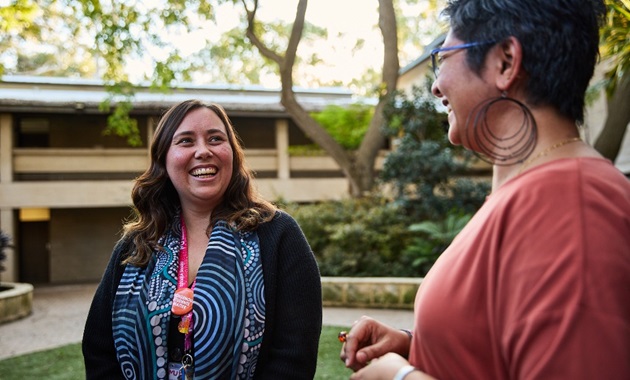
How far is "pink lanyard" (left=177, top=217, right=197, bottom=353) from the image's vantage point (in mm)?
2238

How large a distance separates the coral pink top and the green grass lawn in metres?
4.57

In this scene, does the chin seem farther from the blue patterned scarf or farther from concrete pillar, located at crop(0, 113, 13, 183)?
concrete pillar, located at crop(0, 113, 13, 183)

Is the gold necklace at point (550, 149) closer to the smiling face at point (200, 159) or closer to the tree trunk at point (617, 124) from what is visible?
the smiling face at point (200, 159)

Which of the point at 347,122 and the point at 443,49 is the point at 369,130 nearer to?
the point at 347,122

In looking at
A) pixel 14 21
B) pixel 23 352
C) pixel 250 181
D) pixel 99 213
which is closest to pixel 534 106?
pixel 250 181

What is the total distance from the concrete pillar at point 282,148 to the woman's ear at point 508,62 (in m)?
17.1

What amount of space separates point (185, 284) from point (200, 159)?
0.58 m

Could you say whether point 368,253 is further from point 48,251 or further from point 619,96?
point 48,251


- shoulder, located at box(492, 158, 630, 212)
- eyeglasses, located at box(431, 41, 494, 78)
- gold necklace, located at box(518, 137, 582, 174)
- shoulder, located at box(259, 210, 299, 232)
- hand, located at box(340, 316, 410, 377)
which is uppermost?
eyeglasses, located at box(431, 41, 494, 78)

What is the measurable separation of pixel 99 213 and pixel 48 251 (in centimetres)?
213

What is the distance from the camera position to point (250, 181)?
9.03 ft

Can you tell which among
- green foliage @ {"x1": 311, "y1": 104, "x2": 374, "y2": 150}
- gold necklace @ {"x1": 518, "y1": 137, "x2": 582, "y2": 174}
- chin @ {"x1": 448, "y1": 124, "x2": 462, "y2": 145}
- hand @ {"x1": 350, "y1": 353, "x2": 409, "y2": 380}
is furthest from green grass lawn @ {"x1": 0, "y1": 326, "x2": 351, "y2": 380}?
green foliage @ {"x1": 311, "y1": 104, "x2": 374, "y2": 150}

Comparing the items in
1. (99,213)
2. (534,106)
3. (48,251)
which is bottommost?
(48,251)

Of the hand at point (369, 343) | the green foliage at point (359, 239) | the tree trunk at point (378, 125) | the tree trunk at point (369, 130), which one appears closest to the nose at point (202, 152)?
the hand at point (369, 343)
